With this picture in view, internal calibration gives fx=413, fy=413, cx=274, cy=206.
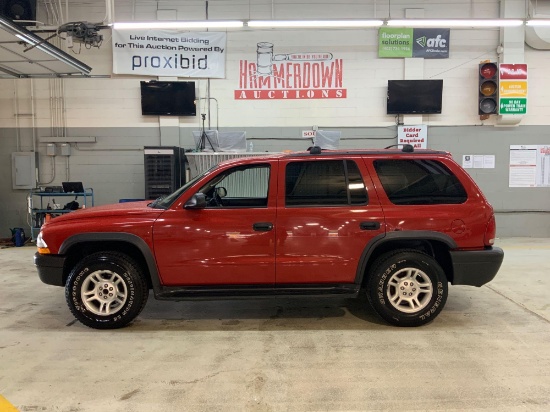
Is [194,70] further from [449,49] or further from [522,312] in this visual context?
[522,312]

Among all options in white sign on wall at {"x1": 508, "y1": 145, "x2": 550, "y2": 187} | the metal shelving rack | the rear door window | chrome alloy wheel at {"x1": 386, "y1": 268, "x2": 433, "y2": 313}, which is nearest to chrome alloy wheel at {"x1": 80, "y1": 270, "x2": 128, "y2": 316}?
chrome alloy wheel at {"x1": 386, "y1": 268, "x2": 433, "y2": 313}

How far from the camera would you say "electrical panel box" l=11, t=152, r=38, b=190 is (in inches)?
395

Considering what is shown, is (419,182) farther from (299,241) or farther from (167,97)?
(167,97)

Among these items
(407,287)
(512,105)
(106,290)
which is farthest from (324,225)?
(512,105)

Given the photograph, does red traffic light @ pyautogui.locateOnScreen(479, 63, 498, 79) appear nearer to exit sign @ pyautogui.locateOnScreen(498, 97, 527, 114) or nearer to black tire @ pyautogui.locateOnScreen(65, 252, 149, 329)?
exit sign @ pyautogui.locateOnScreen(498, 97, 527, 114)

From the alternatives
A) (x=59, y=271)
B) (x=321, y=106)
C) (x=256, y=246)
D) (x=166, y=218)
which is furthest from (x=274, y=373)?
(x=321, y=106)

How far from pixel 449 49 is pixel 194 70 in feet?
20.4

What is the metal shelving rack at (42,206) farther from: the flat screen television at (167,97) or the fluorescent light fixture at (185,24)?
the fluorescent light fixture at (185,24)

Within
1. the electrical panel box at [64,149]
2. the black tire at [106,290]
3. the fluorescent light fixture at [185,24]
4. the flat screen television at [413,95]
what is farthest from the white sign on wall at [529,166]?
the electrical panel box at [64,149]

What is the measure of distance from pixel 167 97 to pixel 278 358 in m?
7.93

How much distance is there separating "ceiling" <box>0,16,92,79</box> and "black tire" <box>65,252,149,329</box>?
13.3ft

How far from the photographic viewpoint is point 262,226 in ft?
13.3

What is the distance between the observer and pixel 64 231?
4.12m

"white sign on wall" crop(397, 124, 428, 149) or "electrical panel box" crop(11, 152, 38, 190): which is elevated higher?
"white sign on wall" crop(397, 124, 428, 149)
